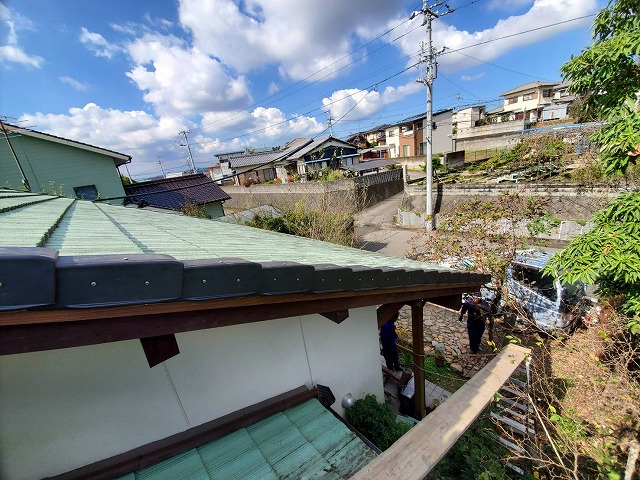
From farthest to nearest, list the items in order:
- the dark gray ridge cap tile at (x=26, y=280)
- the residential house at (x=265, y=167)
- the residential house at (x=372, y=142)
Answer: the residential house at (x=372, y=142), the residential house at (x=265, y=167), the dark gray ridge cap tile at (x=26, y=280)

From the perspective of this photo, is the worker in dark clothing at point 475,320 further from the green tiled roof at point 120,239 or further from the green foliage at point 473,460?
the green tiled roof at point 120,239

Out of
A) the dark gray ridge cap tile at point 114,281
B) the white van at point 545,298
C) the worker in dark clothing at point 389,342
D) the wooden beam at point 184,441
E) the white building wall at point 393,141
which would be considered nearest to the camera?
the dark gray ridge cap tile at point 114,281

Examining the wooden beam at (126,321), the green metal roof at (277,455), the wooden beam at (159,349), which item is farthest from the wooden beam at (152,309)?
the green metal roof at (277,455)

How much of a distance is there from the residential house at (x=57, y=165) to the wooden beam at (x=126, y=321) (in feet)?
55.4

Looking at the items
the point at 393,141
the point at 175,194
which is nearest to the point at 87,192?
the point at 175,194

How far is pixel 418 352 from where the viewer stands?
4.66 meters

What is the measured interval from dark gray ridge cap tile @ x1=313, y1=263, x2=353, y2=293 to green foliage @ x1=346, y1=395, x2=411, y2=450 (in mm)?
2247

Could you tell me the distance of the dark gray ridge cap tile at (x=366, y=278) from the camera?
214 cm

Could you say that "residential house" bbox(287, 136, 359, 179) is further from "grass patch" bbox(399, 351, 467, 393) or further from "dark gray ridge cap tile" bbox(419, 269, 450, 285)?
"dark gray ridge cap tile" bbox(419, 269, 450, 285)

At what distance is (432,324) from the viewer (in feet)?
30.4

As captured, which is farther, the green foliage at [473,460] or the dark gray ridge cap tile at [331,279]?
the green foliage at [473,460]

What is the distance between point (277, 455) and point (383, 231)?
58.2ft

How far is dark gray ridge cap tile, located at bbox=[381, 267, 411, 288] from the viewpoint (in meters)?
2.51

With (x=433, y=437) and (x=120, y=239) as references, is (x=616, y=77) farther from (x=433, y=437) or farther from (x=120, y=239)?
(x=120, y=239)
